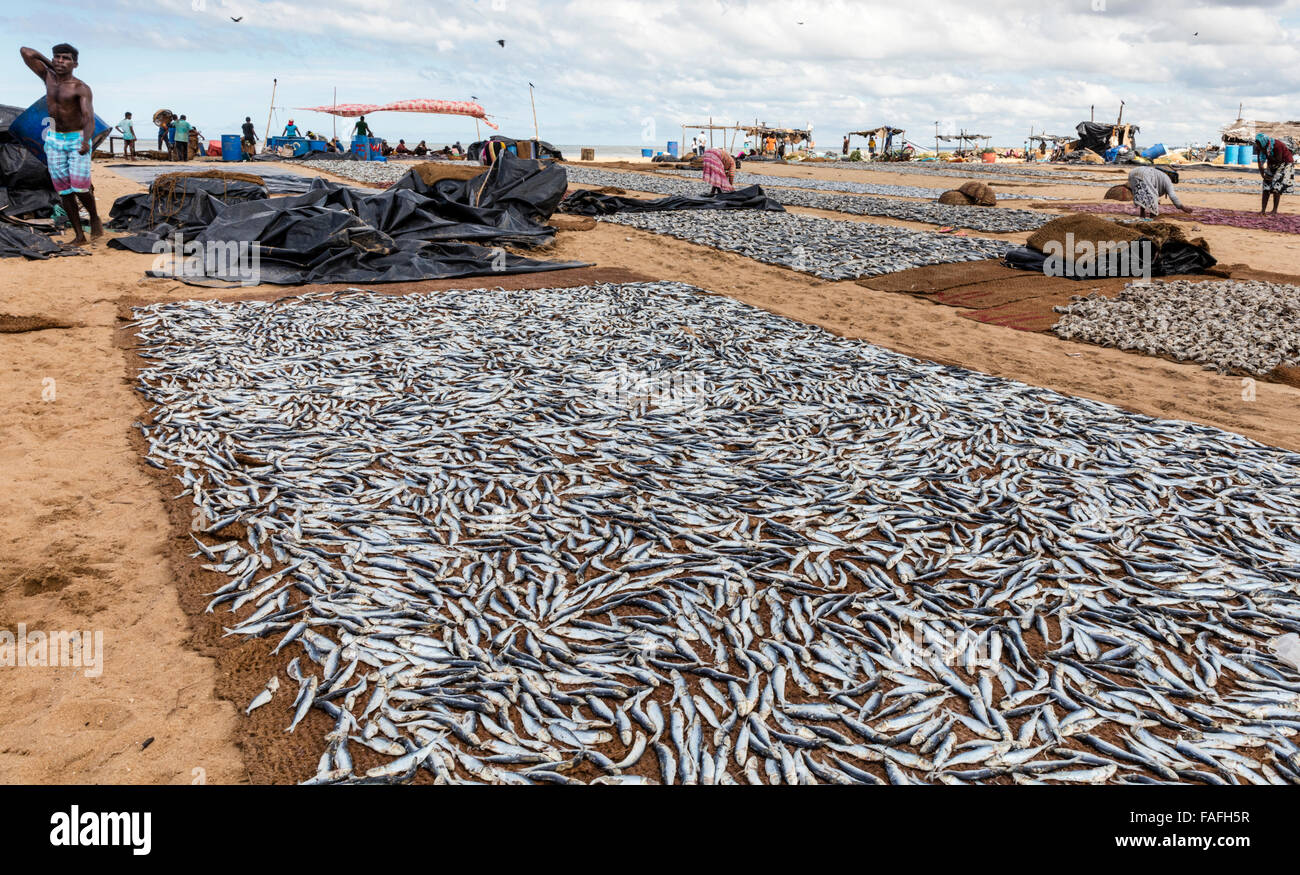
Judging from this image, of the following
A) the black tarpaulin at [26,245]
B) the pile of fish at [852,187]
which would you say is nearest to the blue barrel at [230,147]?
the pile of fish at [852,187]

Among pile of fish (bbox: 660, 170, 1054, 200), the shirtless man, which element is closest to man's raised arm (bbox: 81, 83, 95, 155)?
the shirtless man

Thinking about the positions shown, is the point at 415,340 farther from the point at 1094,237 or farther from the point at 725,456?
the point at 1094,237

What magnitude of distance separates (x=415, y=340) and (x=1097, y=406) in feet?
24.7

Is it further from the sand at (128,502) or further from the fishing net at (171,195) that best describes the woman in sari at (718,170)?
the fishing net at (171,195)

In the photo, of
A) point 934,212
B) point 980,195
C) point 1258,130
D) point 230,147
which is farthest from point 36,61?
point 1258,130

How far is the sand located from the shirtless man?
1429mm

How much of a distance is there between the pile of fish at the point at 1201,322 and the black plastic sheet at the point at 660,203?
1308 cm

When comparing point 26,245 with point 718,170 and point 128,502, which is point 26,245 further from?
point 718,170

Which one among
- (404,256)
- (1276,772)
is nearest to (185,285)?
(404,256)

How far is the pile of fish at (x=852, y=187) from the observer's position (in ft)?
105

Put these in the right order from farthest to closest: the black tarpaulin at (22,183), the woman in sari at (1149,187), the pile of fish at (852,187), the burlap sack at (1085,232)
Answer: the pile of fish at (852,187)
the woman in sari at (1149,187)
the burlap sack at (1085,232)
the black tarpaulin at (22,183)

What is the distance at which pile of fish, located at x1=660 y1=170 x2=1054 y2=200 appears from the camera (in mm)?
31922

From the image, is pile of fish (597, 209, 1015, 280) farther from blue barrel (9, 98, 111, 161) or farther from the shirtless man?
blue barrel (9, 98, 111, 161)
